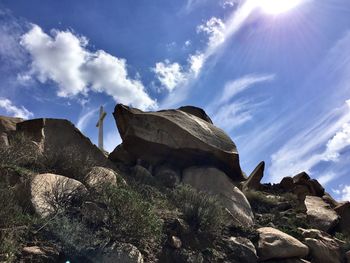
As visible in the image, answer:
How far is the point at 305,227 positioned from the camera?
1236 cm

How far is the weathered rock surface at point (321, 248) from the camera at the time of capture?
1072 centimetres

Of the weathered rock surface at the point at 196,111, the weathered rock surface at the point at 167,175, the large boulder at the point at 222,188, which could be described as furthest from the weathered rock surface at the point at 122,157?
the weathered rock surface at the point at 196,111

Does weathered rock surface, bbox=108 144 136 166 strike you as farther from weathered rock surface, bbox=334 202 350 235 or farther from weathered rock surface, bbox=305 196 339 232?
weathered rock surface, bbox=334 202 350 235

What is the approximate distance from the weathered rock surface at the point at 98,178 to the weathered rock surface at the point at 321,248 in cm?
523

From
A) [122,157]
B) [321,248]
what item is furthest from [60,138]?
[321,248]

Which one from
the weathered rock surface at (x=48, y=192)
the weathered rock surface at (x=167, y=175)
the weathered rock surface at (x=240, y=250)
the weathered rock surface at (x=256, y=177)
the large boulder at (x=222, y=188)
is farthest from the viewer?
the weathered rock surface at (x=256, y=177)

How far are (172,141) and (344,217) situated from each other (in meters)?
6.16

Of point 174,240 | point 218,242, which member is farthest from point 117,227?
point 218,242

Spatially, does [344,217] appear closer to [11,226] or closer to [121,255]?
[121,255]

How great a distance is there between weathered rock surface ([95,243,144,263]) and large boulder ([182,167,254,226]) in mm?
4756

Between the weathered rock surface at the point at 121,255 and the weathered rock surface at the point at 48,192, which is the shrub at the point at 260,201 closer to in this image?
the weathered rock surface at the point at 48,192

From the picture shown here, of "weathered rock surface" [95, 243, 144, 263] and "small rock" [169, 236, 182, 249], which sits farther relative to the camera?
"small rock" [169, 236, 182, 249]

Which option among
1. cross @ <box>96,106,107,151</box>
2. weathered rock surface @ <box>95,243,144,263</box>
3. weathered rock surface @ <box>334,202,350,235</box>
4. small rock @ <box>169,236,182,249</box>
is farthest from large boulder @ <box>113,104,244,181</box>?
cross @ <box>96,106,107,151</box>

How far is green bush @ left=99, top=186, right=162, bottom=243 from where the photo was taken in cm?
735
